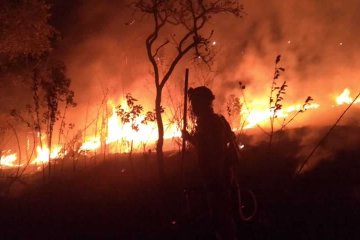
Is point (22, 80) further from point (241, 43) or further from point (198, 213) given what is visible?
point (241, 43)

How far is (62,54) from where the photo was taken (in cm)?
3344

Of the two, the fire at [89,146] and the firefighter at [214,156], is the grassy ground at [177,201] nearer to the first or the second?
the firefighter at [214,156]

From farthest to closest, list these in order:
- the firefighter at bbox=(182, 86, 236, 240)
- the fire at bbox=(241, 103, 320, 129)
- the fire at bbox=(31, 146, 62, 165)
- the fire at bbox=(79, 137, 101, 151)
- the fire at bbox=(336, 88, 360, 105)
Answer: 1. the fire at bbox=(336, 88, 360, 105)
2. the fire at bbox=(241, 103, 320, 129)
3. the fire at bbox=(79, 137, 101, 151)
4. the fire at bbox=(31, 146, 62, 165)
5. the firefighter at bbox=(182, 86, 236, 240)

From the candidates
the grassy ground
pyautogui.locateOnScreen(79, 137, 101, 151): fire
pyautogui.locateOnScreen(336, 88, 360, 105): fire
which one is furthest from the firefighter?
pyautogui.locateOnScreen(336, 88, 360, 105): fire

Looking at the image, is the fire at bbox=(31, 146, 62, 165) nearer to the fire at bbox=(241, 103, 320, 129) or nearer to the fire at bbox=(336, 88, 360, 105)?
the fire at bbox=(241, 103, 320, 129)

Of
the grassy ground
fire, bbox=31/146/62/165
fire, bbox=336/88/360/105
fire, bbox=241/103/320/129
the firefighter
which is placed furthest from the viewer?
fire, bbox=336/88/360/105

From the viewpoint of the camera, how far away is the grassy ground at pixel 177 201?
924 centimetres

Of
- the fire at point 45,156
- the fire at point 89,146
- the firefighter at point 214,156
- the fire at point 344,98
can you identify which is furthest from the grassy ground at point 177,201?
the fire at point 344,98

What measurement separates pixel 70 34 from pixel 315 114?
63.1ft

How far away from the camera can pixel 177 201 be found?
11688 mm

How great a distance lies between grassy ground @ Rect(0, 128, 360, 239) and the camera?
30.3 feet

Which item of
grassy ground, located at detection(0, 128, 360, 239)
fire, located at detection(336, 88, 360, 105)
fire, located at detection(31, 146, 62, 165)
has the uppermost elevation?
fire, located at detection(336, 88, 360, 105)

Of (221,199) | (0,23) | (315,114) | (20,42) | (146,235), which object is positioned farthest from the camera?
(315,114)

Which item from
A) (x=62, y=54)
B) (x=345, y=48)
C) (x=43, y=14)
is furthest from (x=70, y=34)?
(x=345, y=48)
